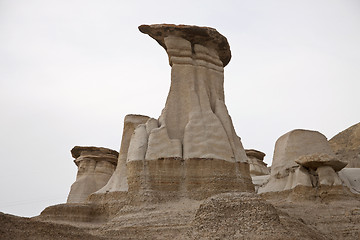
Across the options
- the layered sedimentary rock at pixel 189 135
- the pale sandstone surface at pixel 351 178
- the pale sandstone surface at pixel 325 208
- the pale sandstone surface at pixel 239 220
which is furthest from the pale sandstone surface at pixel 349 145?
the pale sandstone surface at pixel 239 220

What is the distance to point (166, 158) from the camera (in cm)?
1886

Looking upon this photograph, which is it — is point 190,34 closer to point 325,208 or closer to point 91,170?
point 325,208

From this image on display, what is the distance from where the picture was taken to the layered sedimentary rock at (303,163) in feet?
76.8

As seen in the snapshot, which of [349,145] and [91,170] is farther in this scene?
[349,145]

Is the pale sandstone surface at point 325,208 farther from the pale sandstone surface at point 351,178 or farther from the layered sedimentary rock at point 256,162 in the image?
the layered sedimentary rock at point 256,162

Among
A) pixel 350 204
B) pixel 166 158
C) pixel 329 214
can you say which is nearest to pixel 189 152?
pixel 166 158

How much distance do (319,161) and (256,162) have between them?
22186 mm

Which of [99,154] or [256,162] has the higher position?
[99,154]

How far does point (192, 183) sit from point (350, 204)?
9205mm

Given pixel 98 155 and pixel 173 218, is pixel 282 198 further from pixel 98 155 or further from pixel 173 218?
pixel 98 155

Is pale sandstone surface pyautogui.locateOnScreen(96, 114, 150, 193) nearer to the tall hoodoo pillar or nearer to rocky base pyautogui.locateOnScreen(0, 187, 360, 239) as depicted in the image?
rocky base pyautogui.locateOnScreen(0, 187, 360, 239)

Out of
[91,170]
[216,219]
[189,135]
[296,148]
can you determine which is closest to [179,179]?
[189,135]

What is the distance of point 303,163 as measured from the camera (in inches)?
939

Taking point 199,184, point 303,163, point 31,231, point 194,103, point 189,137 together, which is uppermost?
point 194,103
